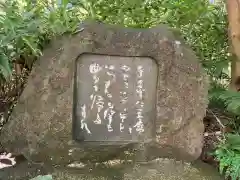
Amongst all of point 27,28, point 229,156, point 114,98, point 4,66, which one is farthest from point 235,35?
point 4,66

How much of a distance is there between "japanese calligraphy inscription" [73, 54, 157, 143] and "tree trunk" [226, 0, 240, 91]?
42.0 inches

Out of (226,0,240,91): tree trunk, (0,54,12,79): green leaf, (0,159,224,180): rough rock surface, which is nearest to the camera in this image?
(0,54,12,79): green leaf

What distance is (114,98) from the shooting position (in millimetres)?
2682

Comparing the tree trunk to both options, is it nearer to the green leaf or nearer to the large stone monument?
the large stone monument

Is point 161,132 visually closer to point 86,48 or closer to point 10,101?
point 86,48

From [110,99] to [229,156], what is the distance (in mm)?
969

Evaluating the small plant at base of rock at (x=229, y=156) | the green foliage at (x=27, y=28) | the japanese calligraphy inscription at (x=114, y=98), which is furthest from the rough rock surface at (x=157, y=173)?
the green foliage at (x=27, y=28)

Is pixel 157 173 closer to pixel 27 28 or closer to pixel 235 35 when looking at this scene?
pixel 27 28

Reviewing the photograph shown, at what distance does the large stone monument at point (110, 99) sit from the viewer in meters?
2.57

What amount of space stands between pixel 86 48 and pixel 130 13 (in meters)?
1.07

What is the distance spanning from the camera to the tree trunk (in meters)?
3.38

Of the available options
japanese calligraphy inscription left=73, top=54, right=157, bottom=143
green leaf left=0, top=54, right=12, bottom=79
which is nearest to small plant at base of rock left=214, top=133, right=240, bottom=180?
japanese calligraphy inscription left=73, top=54, right=157, bottom=143

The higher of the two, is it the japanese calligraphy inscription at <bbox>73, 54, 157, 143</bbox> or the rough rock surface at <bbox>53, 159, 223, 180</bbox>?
the japanese calligraphy inscription at <bbox>73, 54, 157, 143</bbox>

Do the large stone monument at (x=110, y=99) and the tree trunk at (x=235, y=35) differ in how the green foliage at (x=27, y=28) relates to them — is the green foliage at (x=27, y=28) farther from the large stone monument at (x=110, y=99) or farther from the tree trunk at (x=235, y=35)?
the tree trunk at (x=235, y=35)
